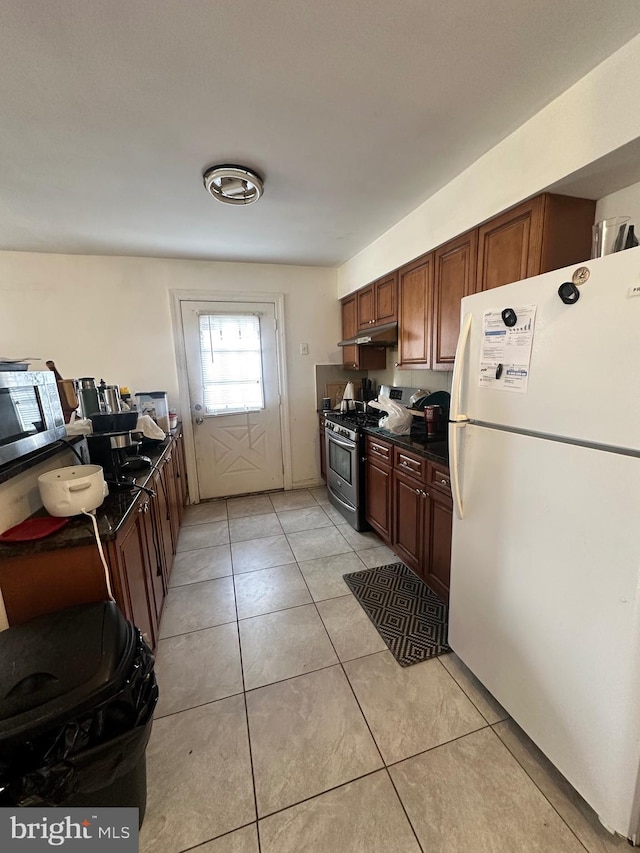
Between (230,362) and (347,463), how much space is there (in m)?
1.63

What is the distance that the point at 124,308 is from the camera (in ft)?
10.7

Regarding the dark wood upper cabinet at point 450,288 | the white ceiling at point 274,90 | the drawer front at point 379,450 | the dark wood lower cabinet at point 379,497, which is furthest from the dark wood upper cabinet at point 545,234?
the dark wood lower cabinet at point 379,497

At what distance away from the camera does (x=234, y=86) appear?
4.30ft

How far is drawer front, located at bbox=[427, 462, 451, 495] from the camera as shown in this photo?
1.89 meters

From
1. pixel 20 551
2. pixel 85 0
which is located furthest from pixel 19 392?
pixel 85 0

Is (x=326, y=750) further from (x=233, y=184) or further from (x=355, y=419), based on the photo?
(x=233, y=184)

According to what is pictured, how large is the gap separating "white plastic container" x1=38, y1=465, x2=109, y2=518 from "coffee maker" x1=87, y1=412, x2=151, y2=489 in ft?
0.86

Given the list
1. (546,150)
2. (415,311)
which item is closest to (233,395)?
(415,311)

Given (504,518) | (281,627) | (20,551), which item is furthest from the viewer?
(281,627)

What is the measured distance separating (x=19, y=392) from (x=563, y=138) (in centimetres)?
237

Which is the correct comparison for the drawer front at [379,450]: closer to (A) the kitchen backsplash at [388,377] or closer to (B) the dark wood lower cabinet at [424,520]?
(B) the dark wood lower cabinet at [424,520]

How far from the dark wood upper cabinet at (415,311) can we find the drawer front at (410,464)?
67 centimetres

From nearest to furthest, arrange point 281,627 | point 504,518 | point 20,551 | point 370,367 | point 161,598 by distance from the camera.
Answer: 1. point 20,551
2. point 504,518
3. point 281,627
4. point 161,598
5. point 370,367

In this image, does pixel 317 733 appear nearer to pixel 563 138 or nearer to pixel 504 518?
pixel 504 518
